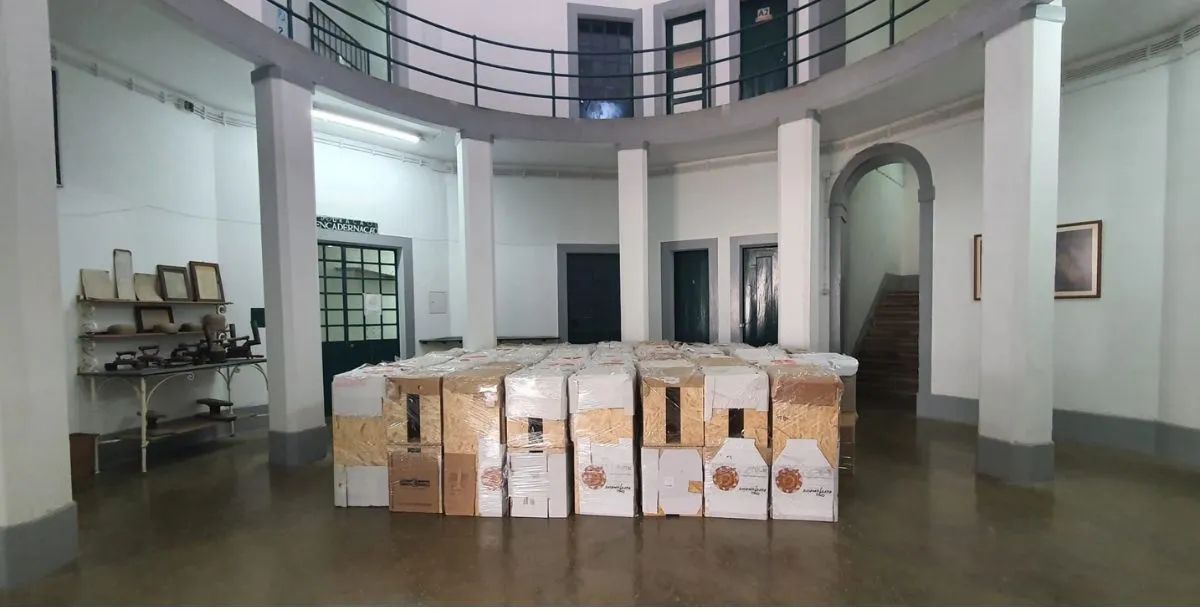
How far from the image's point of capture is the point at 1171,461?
4.39 m

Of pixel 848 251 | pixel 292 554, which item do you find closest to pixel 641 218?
pixel 848 251

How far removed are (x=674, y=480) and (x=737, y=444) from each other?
0.50 m

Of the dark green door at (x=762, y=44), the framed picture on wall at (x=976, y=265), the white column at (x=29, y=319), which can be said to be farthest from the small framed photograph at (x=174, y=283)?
the framed picture on wall at (x=976, y=265)

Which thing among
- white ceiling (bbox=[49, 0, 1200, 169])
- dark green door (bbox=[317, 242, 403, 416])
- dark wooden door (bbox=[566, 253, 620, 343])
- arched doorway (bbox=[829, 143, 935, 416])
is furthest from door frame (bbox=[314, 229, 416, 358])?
arched doorway (bbox=[829, 143, 935, 416])

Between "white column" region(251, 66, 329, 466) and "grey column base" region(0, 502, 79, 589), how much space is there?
178 cm

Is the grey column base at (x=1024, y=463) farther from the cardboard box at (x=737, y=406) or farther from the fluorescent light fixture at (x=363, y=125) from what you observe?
the fluorescent light fixture at (x=363, y=125)

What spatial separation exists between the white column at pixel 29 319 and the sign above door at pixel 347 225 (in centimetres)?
399

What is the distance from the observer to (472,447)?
354 cm

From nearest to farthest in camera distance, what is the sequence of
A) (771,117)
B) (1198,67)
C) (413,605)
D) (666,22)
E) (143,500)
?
(413,605) < (143,500) < (1198,67) < (771,117) < (666,22)

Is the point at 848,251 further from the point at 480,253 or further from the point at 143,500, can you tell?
the point at 143,500

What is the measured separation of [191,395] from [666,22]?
836cm

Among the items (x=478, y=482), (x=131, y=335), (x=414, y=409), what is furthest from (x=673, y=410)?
(x=131, y=335)

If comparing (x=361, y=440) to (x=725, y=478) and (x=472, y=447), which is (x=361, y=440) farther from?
(x=725, y=478)

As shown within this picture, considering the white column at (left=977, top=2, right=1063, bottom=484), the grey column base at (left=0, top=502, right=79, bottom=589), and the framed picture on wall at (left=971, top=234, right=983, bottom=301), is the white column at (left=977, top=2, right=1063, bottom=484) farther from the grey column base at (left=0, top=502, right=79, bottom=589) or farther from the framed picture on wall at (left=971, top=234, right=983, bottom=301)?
the grey column base at (left=0, top=502, right=79, bottom=589)
